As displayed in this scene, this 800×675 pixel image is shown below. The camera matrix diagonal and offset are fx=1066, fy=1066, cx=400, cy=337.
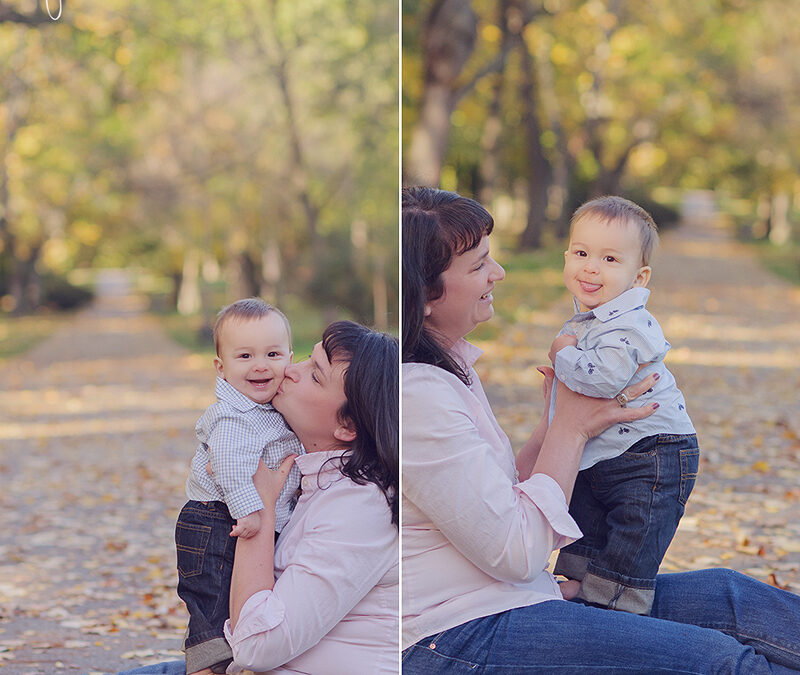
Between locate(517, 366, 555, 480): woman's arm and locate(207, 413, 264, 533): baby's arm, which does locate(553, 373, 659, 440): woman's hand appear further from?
locate(207, 413, 264, 533): baby's arm

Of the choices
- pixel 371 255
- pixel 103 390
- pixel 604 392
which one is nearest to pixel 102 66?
pixel 371 255

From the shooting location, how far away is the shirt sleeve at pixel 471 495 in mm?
1910

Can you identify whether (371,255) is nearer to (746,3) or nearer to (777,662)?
(746,3)

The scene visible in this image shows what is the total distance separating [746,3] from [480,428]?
23.5m

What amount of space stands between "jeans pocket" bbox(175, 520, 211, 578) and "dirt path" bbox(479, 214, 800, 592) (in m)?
2.54

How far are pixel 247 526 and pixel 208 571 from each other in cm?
15

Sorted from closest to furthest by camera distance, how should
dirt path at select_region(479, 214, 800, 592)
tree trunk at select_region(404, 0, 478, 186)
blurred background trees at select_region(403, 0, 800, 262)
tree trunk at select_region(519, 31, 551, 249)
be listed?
dirt path at select_region(479, 214, 800, 592)
tree trunk at select_region(404, 0, 478, 186)
blurred background trees at select_region(403, 0, 800, 262)
tree trunk at select_region(519, 31, 551, 249)

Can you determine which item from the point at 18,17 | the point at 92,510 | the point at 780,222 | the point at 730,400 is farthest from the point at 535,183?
the point at 92,510

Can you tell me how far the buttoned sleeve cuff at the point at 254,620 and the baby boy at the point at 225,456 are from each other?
0.40 ft

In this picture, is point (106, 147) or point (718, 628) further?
point (106, 147)

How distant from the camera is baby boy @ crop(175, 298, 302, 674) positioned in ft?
6.84

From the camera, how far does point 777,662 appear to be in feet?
7.13

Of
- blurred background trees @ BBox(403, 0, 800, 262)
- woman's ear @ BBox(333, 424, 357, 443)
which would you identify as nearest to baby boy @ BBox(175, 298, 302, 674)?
woman's ear @ BBox(333, 424, 357, 443)

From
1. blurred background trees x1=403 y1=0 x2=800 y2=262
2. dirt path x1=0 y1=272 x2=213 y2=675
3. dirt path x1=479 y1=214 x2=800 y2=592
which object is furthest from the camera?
blurred background trees x1=403 y1=0 x2=800 y2=262
